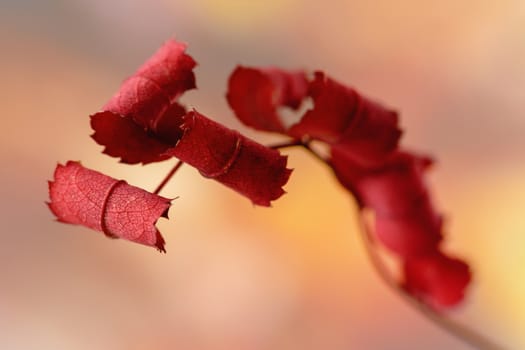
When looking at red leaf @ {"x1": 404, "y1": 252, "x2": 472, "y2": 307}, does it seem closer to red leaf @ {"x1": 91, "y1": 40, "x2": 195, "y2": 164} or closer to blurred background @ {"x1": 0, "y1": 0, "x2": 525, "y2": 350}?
blurred background @ {"x1": 0, "y1": 0, "x2": 525, "y2": 350}

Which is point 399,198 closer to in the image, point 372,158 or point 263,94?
point 372,158

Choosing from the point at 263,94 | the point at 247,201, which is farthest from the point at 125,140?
the point at 247,201

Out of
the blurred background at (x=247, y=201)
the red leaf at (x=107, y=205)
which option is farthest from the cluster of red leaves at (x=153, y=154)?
the blurred background at (x=247, y=201)

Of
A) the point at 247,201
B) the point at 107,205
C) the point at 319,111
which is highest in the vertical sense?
the point at 319,111

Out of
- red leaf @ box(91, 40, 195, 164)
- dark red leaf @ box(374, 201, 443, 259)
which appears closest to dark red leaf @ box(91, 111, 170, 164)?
red leaf @ box(91, 40, 195, 164)

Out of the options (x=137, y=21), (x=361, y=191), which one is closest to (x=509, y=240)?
(x=361, y=191)

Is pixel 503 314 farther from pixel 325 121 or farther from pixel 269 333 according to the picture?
pixel 325 121

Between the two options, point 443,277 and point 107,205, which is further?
point 443,277

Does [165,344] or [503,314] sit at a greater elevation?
[503,314]
